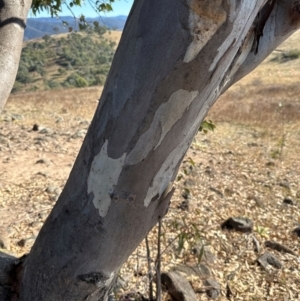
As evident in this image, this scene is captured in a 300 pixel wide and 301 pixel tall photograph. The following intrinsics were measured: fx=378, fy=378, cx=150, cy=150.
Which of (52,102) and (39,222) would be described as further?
(52,102)

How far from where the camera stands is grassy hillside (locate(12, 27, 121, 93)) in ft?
96.2

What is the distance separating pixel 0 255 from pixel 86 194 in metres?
0.53

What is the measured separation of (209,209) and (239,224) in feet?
1.41

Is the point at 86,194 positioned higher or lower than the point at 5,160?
higher

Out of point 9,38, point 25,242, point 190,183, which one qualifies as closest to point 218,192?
point 190,183

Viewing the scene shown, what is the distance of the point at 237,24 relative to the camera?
681 millimetres

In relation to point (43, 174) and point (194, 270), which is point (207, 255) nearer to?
point (194, 270)

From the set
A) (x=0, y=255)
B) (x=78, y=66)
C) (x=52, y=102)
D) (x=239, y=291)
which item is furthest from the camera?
(x=78, y=66)

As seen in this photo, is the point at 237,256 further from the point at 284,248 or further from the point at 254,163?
the point at 254,163

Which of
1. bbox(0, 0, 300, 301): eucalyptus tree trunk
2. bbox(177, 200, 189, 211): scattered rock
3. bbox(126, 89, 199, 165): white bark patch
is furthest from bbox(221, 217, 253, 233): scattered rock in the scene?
bbox(126, 89, 199, 165): white bark patch

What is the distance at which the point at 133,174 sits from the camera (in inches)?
30.7

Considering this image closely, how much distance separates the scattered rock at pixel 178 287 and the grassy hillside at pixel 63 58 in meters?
23.6

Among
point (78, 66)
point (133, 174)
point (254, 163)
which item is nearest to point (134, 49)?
point (133, 174)

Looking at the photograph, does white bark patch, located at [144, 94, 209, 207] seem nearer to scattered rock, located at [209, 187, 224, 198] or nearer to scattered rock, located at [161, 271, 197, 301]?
scattered rock, located at [161, 271, 197, 301]
